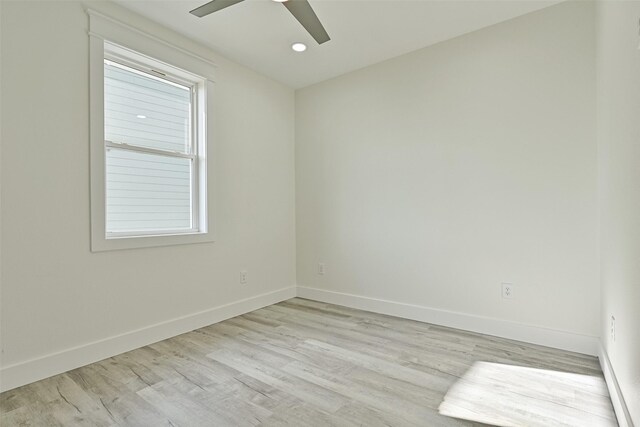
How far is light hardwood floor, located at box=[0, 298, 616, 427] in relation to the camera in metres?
1.61

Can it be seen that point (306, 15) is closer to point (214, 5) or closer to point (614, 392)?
point (214, 5)

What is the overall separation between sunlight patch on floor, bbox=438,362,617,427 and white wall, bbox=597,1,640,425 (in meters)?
0.19

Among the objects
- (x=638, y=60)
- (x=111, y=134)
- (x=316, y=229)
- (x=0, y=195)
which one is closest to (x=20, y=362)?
(x=0, y=195)

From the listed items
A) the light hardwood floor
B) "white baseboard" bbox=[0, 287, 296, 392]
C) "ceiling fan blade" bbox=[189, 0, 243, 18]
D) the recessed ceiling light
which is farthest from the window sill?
the recessed ceiling light

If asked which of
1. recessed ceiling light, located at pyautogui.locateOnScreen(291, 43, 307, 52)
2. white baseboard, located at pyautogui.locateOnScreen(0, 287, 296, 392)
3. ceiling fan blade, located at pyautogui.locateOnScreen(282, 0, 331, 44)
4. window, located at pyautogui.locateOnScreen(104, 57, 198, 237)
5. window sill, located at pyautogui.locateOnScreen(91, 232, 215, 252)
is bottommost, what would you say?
white baseboard, located at pyautogui.locateOnScreen(0, 287, 296, 392)

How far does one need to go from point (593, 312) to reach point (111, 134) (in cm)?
369

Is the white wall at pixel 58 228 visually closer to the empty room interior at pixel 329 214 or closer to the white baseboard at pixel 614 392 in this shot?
the empty room interior at pixel 329 214

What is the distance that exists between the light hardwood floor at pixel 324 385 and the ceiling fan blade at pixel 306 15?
2.24 m

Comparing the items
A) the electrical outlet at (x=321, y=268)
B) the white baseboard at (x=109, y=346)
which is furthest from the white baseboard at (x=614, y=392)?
the white baseboard at (x=109, y=346)

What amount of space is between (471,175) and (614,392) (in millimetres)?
1666

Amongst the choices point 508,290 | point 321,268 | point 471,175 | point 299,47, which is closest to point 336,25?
point 299,47

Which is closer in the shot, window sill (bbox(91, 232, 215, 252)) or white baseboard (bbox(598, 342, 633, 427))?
white baseboard (bbox(598, 342, 633, 427))

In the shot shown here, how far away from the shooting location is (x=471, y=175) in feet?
9.06

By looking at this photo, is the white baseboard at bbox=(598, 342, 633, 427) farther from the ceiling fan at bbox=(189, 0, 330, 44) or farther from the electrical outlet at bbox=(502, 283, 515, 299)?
the ceiling fan at bbox=(189, 0, 330, 44)
